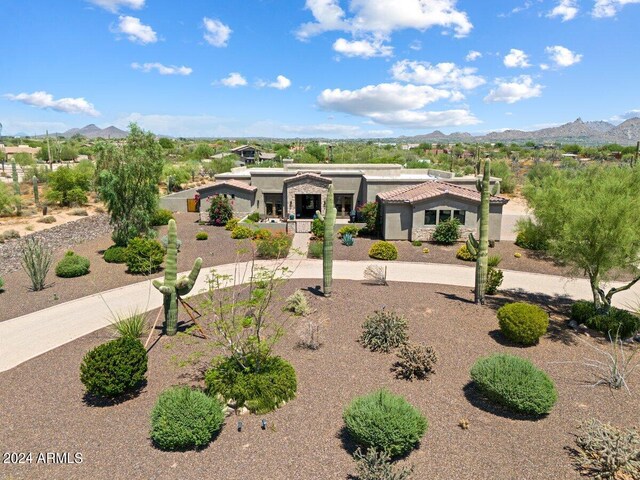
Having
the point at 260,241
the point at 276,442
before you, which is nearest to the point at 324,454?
the point at 276,442

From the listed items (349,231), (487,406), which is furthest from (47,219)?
(487,406)

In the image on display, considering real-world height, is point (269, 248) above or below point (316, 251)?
above

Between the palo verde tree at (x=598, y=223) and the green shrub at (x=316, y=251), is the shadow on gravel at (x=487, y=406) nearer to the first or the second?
the palo verde tree at (x=598, y=223)

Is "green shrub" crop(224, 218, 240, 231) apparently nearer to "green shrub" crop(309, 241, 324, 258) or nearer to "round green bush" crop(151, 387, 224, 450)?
"green shrub" crop(309, 241, 324, 258)

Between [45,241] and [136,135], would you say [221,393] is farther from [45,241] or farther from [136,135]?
[45,241]

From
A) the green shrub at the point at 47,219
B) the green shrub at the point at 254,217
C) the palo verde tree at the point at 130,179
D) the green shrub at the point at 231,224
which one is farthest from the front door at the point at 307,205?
the green shrub at the point at 47,219

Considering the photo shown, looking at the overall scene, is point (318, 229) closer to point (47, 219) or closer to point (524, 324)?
point (524, 324)

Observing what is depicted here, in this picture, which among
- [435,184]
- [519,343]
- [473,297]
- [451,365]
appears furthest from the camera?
[435,184]
